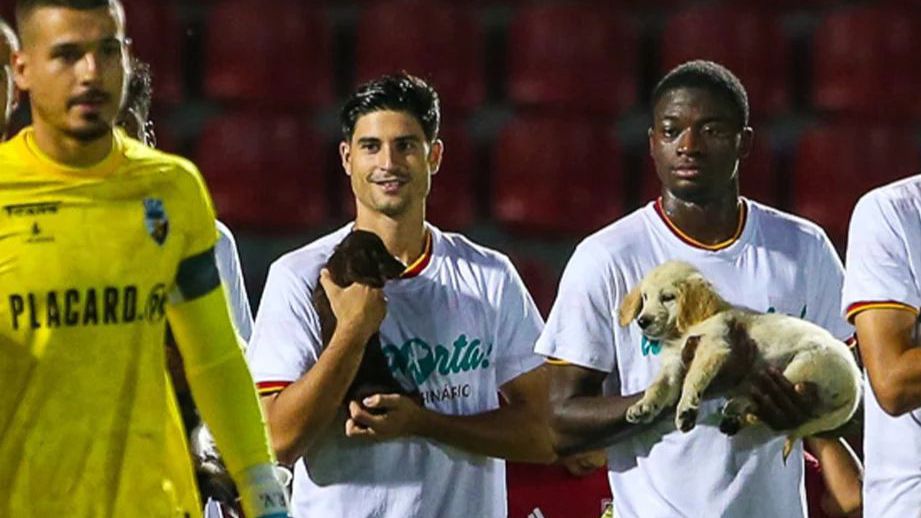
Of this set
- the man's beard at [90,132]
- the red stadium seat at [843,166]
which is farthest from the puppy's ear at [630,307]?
the red stadium seat at [843,166]

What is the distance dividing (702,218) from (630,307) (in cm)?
28

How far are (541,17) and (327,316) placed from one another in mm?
3331

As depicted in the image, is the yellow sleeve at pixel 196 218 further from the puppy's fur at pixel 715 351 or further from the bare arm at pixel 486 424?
the puppy's fur at pixel 715 351

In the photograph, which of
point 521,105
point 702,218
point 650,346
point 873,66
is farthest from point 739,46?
point 650,346

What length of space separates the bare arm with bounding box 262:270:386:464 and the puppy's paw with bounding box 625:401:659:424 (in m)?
0.54

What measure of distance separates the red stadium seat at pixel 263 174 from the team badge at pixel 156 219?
3.95 metres

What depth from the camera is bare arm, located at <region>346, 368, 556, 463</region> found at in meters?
4.62

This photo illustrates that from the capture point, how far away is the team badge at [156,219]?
357 cm

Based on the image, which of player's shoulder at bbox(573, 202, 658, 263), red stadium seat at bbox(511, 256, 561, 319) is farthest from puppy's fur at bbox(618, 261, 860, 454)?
red stadium seat at bbox(511, 256, 561, 319)

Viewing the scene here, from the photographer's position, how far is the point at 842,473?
16.9 ft

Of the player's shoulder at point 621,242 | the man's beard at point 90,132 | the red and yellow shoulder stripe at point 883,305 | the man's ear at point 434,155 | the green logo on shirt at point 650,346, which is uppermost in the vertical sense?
the man's beard at point 90,132

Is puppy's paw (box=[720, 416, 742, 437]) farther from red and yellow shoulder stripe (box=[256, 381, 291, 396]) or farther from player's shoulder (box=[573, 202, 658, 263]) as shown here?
red and yellow shoulder stripe (box=[256, 381, 291, 396])

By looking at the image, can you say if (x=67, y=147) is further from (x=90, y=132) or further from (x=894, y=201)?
(x=894, y=201)

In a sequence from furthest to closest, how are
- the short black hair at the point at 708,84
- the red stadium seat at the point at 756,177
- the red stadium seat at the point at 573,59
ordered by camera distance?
the red stadium seat at the point at 573,59 → the red stadium seat at the point at 756,177 → the short black hair at the point at 708,84
